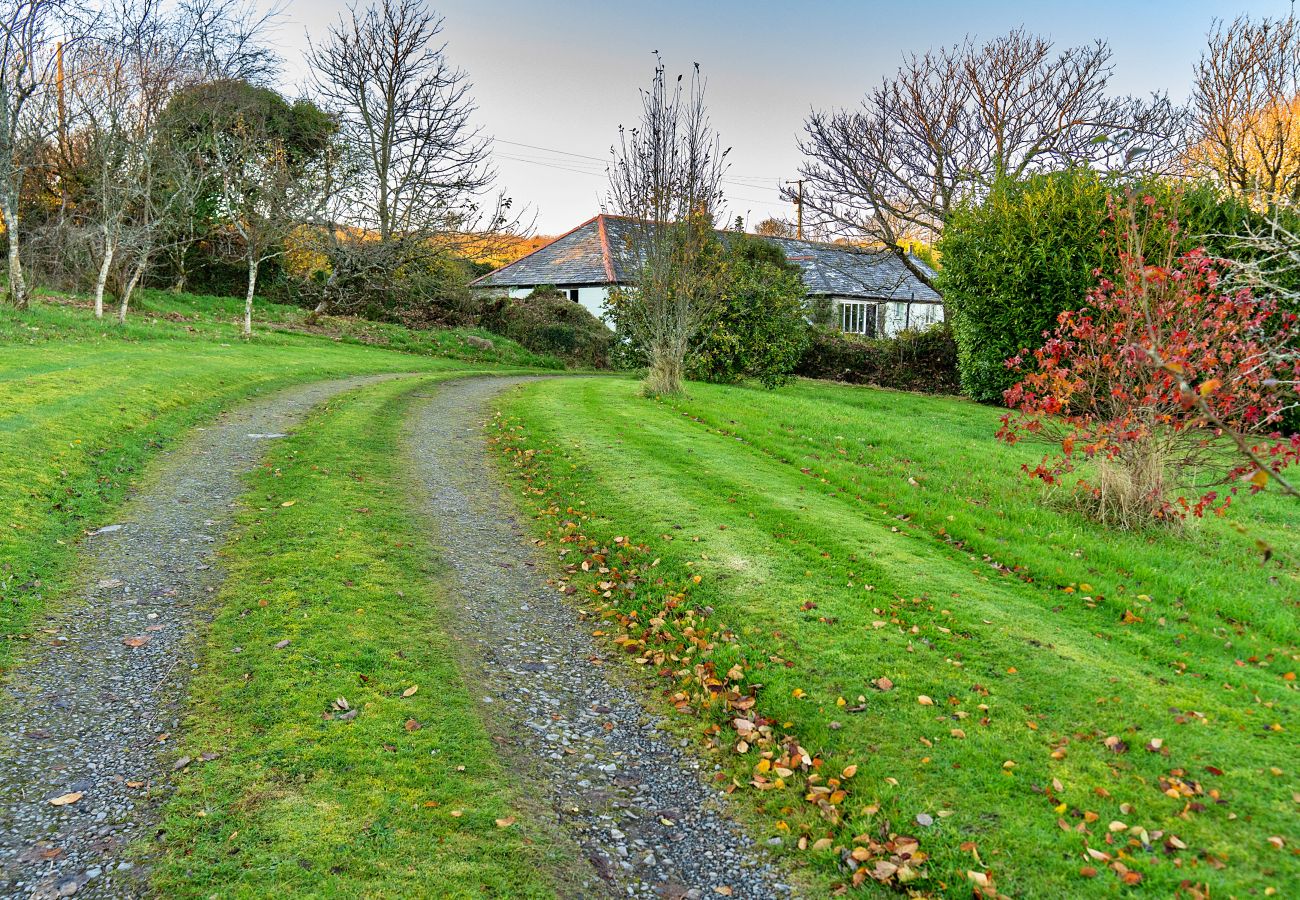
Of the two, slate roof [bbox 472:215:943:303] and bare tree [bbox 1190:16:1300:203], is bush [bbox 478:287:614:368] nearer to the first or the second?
slate roof [bbox 472:215:943:303]

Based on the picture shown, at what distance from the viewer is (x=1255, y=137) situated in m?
23.7

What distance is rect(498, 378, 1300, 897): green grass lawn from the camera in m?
4.06

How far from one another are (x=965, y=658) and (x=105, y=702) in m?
6.01

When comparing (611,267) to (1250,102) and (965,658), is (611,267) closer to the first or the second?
(1250,102)

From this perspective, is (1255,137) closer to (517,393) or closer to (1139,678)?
(517,393)

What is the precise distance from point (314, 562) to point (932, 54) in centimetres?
2974

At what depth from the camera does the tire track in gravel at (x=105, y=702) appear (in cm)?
373

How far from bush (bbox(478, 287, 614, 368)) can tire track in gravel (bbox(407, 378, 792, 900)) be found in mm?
22158

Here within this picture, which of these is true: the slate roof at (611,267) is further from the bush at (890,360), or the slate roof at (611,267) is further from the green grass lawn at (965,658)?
the green grass lawn at (965,658)

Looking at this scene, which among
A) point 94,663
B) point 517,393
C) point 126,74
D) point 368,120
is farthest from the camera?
point 368,120

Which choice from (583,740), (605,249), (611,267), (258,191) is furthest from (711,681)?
(605,249)

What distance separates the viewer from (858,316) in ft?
135

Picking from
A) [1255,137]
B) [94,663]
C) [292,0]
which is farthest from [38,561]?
[1255,137]

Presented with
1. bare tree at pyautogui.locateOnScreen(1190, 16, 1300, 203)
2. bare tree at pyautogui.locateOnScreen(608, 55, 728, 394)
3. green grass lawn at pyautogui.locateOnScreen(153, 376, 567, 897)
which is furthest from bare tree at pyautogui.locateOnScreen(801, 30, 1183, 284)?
green grass lawn at pyautogui.locateOnScreen(153, 376, 567, 897)
